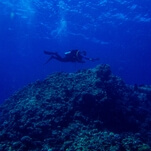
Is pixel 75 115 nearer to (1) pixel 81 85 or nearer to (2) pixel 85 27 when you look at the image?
(1) pixel 81 85

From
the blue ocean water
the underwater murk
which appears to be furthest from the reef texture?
the blue ocean water

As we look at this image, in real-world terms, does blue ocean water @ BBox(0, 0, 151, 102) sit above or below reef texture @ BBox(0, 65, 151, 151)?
above

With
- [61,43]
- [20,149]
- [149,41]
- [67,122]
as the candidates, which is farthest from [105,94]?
[61,43]

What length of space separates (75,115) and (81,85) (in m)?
2.05

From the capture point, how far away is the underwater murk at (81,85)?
31.8 feet

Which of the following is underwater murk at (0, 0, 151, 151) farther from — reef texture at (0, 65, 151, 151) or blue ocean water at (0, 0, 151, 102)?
blue ocean water at (0, 0, 151, 102)

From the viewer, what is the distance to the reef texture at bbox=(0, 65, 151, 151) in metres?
9.15

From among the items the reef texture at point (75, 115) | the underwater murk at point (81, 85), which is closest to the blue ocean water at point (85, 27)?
the underwater murk at point (81, 85)

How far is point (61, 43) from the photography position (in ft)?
196

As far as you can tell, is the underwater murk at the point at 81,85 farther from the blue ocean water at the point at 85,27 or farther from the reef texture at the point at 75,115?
the blue ocean water at the point at 85,27

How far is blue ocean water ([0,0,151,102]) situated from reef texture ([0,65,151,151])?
742 inches

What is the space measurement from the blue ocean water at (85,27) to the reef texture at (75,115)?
18846 millimetres

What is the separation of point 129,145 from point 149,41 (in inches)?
1737

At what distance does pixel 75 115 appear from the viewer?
37.2ft
